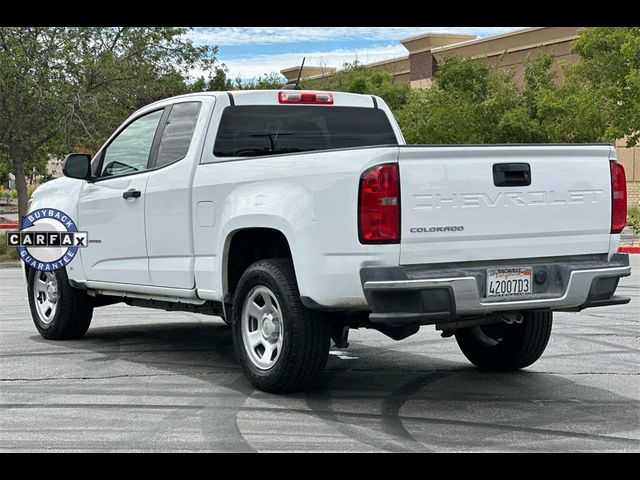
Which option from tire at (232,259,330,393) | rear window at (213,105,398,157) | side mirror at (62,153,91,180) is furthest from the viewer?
side mirror at (62,153,91,180)

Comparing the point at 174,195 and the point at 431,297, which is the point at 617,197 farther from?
the point at 174,195

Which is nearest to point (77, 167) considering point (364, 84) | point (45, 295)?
point (45, 295)

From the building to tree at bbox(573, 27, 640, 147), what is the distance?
4.80 meters

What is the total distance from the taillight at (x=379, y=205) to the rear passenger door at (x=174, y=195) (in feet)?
6.71

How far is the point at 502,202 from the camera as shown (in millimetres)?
6547

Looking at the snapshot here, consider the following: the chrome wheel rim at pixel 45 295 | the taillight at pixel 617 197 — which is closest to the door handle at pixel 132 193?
the chrome wheel rim at pixel 45 295

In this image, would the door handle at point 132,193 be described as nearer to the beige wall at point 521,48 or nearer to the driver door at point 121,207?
the driver door at point 121,207

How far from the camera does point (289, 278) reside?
6883 millimetres

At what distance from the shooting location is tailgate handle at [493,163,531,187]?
6.51m

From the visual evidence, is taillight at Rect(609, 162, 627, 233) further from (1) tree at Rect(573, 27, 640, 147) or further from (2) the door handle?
(1) tree at Rect(573, 27, 640, 147)

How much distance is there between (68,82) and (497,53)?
26776mm

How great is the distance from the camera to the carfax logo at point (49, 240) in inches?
375

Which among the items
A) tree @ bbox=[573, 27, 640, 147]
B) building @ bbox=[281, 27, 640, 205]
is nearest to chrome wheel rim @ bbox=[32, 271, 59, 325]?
tree @ bbox=[573, 27, 640, 147]
